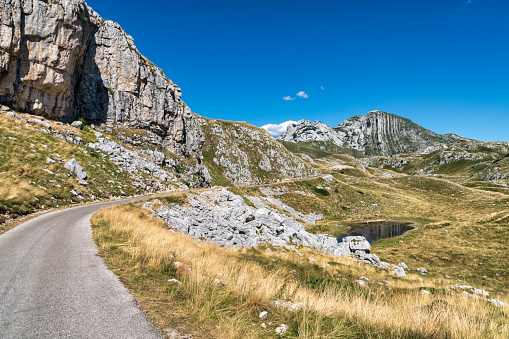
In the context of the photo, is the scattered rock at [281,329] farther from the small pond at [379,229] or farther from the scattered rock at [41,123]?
the scattered rock at [41,123]

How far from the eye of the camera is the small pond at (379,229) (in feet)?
139

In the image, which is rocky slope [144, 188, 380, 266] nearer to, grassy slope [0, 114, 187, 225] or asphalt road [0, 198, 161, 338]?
grassy slope [0, 114, 187, 225]

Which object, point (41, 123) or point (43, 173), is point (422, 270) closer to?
point (43, 173)

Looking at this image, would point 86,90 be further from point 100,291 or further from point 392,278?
point 392,278

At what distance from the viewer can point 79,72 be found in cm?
4700

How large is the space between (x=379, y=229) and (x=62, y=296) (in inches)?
2106

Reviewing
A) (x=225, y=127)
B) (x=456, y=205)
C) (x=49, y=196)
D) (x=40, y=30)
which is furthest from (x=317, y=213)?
(x=225, y=127)

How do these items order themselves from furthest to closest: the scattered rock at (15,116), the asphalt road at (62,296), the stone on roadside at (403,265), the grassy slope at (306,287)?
the scattered rock at (15,116)
the stone on roadside at (403,265)
the grassy slope at (306,287)
the asphalt road at (62,296)

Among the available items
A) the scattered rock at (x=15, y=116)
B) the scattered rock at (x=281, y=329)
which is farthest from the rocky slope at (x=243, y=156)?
the scattered rock at (x=281, y=329)

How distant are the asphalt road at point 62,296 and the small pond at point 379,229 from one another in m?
40.6

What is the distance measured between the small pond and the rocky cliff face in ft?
170

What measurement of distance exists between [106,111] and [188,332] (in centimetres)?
5897

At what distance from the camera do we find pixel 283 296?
6875mm

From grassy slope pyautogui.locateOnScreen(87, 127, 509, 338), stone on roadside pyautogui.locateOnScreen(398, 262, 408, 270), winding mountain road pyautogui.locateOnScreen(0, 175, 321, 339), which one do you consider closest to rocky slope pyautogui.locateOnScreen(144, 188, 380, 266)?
stone on roadside pyautogui.locateOnScreen(398, 262, 408, 270)
